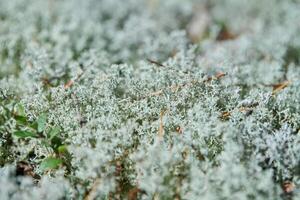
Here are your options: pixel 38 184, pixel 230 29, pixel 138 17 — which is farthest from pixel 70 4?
pixel 38 184

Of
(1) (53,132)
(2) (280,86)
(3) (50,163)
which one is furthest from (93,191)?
(2) (280,86)

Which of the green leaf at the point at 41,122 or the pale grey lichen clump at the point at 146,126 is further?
A: the green leaf at the point at 41,122

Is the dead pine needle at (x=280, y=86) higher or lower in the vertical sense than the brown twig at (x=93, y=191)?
higher

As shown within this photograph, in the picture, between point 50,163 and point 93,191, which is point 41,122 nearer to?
point 50,163

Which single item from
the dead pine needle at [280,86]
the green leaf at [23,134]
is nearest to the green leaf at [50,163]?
the green leaf at [23,134]

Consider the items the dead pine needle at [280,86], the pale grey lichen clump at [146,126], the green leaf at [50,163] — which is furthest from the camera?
the dead pine needle at [280,86]

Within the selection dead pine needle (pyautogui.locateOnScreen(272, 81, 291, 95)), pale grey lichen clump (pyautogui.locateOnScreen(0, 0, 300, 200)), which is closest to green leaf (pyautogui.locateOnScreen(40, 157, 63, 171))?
pale grey lichen clump (pyautogui.locateOnScreen(0, 0, 300, 200))

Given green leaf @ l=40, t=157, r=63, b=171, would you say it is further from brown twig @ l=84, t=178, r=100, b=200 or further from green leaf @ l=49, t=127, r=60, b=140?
brown twig @ l=84, t=178, r=100, b=200

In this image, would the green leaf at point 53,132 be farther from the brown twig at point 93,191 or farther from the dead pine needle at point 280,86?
the dead pine needle at point 280,86
